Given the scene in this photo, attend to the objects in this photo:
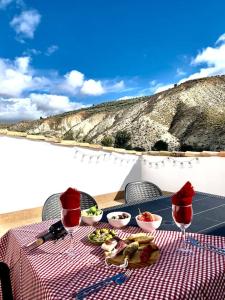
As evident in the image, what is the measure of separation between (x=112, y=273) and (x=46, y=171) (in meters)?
4.25

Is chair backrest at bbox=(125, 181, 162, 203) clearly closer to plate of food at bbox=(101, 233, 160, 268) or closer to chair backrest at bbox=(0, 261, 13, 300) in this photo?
plate of food at bbox=(101, 233, 160, 268)

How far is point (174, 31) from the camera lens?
39875 millimetres

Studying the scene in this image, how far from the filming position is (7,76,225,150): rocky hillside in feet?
97.6

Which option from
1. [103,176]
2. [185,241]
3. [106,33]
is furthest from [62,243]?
[106,33]

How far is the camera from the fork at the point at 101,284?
40.8 inches

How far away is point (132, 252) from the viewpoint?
4.21ft

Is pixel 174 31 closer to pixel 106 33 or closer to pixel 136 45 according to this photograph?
pixel 136 45

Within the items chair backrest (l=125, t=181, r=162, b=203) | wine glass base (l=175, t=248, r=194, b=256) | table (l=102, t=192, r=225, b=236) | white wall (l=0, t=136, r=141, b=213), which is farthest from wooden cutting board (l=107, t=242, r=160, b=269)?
white wall (l=0, t=136, r=141, b=213)

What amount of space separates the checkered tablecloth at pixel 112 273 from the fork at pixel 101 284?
2cm

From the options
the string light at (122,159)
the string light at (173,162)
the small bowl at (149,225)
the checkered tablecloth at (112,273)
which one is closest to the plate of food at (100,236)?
the checkered tablecloth at (112,273)

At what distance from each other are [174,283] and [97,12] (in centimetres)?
3088

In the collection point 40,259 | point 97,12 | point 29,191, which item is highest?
point 97,12

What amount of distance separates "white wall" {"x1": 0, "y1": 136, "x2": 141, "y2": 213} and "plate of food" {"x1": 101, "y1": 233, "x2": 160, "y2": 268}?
3794 millimetres

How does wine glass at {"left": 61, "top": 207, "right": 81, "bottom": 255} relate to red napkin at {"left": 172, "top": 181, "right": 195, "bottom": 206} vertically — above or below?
below
